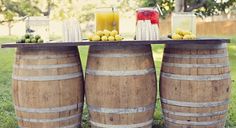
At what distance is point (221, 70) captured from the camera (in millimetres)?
2980

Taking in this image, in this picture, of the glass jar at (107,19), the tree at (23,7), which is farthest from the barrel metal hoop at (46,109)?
the tree at (23,7)

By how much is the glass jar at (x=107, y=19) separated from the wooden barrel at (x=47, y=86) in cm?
30

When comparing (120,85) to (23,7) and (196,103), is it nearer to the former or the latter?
(196,103)

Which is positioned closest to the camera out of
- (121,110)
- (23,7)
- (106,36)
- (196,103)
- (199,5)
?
(106,36)

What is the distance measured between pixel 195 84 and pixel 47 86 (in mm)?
1188

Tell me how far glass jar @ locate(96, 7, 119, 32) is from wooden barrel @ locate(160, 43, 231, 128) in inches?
20.7

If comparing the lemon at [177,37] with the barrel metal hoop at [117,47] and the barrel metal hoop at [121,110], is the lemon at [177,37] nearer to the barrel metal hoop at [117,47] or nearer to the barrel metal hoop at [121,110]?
the barrel metal hoop at [117,47]

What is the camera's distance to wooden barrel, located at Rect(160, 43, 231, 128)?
2.93 metres

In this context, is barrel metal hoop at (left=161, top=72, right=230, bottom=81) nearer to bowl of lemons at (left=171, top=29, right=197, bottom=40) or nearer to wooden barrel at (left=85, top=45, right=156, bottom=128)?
wooden barrel at (left=85, top=45, right=156, bottom=128)

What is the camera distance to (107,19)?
114 inches

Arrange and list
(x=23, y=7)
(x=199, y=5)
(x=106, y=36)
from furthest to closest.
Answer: (x=23, y=7) < (x=199, y=5) < (x=106, y=36)

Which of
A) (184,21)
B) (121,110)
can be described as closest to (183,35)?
(184,21)

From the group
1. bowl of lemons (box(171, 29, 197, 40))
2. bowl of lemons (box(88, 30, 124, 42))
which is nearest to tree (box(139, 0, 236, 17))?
bowl of lemons (box(171, 29, 197, 40))

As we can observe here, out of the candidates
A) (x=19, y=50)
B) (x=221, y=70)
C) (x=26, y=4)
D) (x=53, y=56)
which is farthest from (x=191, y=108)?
(x=26, y=4)
